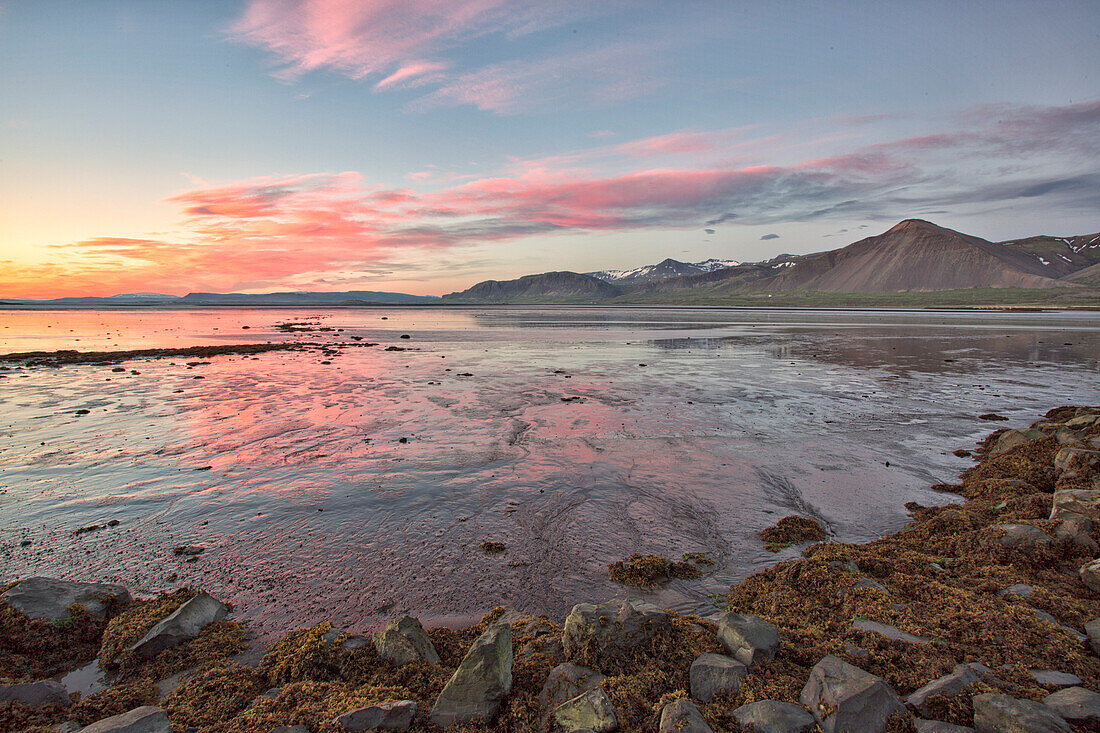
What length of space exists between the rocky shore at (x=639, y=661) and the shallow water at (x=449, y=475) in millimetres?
913

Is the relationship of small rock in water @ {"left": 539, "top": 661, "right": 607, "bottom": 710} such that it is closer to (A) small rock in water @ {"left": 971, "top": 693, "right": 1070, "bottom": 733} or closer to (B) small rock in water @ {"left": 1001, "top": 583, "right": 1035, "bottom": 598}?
(A) small rock in water @ {"left": 971, "top": 693, "right": 1070, "bottom": 733}

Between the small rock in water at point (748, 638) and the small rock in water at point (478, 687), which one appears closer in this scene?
the small rock in water at point (478, 687)

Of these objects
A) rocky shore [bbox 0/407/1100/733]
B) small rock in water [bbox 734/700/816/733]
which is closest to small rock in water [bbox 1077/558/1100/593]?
rocky shore [bbox 0/407/1100/733]

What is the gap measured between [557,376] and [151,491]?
1748 centimetres

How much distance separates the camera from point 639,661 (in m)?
5.02

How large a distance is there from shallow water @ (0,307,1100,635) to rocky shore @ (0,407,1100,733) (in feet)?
2.99

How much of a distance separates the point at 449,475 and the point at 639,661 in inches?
277

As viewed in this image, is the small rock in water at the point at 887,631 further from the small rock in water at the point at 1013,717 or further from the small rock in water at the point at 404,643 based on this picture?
the small rock in water at the point at 404,643

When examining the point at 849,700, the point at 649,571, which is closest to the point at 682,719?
the point at 849,700

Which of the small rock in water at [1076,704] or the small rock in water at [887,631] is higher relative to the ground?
the small rock in water at [1076,704]

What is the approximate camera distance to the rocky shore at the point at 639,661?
13.8 feet

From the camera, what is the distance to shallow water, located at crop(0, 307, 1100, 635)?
725cm

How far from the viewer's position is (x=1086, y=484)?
28.9 ft

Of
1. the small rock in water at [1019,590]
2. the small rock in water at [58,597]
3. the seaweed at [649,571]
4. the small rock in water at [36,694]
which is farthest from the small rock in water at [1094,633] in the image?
the small rock in water at [58,597]
